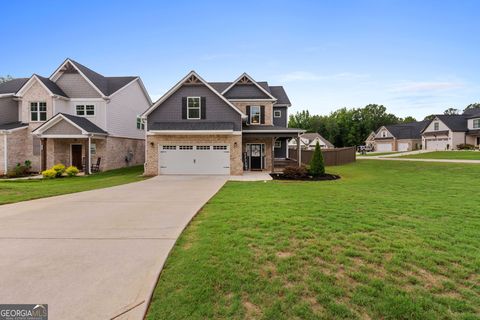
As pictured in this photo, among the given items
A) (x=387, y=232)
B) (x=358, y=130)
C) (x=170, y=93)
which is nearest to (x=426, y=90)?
(x=358, y=130)

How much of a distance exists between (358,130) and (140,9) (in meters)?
67.8

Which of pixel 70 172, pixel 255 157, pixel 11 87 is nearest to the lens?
pixel 70 172

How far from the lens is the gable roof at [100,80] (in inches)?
848

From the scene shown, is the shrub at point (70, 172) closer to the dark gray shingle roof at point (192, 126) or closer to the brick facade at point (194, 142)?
the brick facade at point (194, 142)

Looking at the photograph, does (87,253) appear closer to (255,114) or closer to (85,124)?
(85,124)

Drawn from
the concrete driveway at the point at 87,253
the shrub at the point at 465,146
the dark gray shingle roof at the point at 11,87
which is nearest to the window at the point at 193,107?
the concrete driveway at the point at 87,253

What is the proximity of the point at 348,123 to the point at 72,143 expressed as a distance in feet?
224

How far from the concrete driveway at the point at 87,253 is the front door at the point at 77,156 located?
48.1 feet

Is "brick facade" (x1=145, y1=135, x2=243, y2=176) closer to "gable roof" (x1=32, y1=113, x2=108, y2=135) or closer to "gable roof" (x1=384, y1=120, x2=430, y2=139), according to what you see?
"gable roof" (x1=32, y1=113, x2=108, y2=135)

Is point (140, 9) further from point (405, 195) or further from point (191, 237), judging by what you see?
point (405, 195)

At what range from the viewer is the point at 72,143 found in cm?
2167

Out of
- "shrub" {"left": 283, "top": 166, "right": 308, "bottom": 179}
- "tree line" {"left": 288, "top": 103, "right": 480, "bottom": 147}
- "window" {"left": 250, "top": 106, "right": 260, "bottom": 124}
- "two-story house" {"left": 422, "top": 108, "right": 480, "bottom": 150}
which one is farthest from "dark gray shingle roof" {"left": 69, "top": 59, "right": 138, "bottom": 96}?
"tree line" {"left": 288, "top": 103, "right": 480, "bottom": 147}

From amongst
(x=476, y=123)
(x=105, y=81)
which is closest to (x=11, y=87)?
(x=105, y=81)

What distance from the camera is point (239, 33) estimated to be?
18578 millimetres
